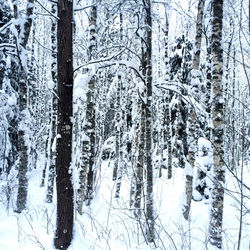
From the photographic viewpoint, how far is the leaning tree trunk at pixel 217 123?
4797 mm

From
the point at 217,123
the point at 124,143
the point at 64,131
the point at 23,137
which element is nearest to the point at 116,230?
the point at 64,131

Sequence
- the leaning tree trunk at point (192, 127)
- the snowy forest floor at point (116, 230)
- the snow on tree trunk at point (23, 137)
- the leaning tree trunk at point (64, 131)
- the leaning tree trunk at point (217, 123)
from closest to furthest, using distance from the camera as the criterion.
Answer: the leaning tree trunk at point (64, 131) → the snowy forest floor at point (116, 230) → the leaning tree trunk at point (217, 123) → the snow on tree trunk at point (23, 137) → the leaning tree trunk at point (192, 127)

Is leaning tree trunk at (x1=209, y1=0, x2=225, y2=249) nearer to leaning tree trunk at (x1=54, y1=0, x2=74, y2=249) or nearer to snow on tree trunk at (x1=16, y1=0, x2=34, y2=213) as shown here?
leaning tree trunk at (x1=54, y1=0, x2=74, y2=249)

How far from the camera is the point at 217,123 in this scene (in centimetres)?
492

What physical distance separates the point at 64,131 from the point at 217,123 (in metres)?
3.08

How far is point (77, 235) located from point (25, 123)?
13.4 ft

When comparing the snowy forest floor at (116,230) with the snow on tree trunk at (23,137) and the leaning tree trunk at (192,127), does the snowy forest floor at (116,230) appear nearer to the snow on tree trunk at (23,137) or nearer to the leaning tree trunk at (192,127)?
the snow on tree trunk at (23,137)

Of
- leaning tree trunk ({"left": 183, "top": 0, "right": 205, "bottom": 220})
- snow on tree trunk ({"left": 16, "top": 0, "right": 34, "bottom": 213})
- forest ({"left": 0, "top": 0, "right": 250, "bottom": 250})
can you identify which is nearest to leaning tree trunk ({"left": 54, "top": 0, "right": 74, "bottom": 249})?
forest ({"left": 0, "top": 0, "right": 250, "bottom": 250})

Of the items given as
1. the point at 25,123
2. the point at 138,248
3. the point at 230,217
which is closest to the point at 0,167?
the point at 25,123

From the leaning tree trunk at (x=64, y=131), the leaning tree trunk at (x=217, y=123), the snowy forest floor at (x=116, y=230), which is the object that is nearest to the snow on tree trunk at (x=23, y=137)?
the snowy forest floor at (x=116, y=230)

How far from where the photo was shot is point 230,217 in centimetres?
780

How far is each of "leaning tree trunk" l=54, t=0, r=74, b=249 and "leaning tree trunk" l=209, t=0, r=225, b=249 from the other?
9.41ft

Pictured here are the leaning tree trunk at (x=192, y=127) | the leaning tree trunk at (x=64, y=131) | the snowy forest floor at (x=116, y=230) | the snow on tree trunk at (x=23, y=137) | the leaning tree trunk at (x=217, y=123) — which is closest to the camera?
the leaning tree trunk at (x=64, y=131)

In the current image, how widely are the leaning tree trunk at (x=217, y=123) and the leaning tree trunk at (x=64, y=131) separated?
Answer: 2867mm
